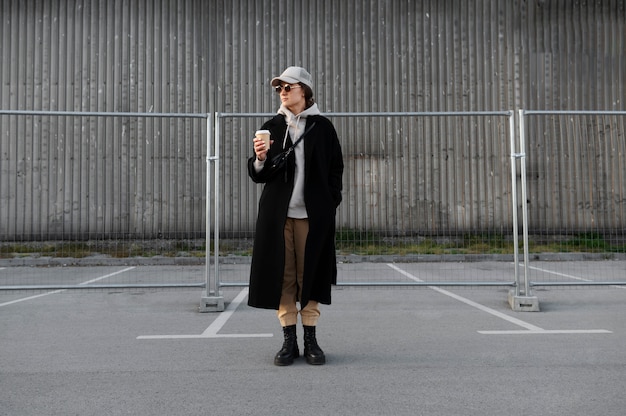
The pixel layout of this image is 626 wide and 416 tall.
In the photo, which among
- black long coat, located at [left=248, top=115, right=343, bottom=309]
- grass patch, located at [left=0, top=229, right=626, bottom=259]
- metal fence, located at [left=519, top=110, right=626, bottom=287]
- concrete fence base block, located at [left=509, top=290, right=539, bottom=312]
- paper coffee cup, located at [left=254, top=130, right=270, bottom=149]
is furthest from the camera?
metal fence, located at [left=519, top=110, right=626, bottom=287]

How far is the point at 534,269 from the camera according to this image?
936 cm

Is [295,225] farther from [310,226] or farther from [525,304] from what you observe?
[525,304]

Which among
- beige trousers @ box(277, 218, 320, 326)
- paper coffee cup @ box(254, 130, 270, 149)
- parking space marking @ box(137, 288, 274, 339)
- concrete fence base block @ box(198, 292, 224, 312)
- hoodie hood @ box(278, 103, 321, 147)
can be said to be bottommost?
parking space marking @ box(137, 288, 274, 339)

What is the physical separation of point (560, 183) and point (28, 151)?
656 cm

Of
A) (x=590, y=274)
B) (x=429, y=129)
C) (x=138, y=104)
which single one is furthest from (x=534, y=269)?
(x=138, y=104)

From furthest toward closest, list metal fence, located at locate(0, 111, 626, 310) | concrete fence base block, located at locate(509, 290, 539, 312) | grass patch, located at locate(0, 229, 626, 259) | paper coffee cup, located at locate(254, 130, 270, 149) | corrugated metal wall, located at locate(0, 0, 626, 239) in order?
1. corrugated metal wall, located at locate(0, 0, 626, 239)
2. grass patch, located at locate(0, 229, 626, 259)
3. metal fence, located at locate(0, 111, 626, 310)
4. concrete fence base block, located at locate(509, 290, 539, 312)
5. paper coffee cup, located at locate(254, 130, 270, 149)

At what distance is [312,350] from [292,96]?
1.54 metres

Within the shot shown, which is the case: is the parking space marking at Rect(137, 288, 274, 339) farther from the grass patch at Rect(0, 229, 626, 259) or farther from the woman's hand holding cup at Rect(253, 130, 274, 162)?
the woman's hand holding cup at Rect(253, 130, 274, 162)

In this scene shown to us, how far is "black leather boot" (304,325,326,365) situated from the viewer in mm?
3068

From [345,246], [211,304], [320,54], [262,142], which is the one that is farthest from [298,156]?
[320,54]

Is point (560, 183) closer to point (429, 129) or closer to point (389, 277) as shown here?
point (429, 129)

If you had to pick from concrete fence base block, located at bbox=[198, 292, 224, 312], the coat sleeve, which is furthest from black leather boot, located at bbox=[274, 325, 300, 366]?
concrete fence base block, located at bbox=[198, 292, 224, 312]

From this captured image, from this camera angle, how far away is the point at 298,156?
3129mm

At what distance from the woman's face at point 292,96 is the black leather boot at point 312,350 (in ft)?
4.43
